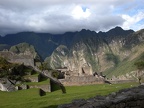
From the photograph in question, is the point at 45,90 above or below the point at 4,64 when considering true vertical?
below

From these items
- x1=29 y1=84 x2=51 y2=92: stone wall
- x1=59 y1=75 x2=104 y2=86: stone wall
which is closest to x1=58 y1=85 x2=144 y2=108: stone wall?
x1=29 y1=84 x2=51 y2=92: stone wall

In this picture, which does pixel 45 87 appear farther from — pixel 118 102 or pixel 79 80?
pixel 118 102

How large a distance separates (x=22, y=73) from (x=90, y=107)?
43.5m

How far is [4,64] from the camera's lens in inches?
2058

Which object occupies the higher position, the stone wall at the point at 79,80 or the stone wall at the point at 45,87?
the stone wall at the point at 79,80

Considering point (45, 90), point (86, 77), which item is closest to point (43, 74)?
point (86, 77)

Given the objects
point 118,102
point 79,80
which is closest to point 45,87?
point 79,80

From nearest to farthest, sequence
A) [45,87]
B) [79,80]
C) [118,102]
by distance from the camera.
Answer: [118,102]
[45,87]
[79,80]

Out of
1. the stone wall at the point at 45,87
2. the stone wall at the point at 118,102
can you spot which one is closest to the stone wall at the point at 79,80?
the stone wall at the point at 45,87

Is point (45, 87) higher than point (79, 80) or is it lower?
lower

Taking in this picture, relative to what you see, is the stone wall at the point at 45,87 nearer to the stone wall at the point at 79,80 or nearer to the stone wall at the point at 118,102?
the stone wall at the point at 79,80

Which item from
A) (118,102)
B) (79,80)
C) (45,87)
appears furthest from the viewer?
(79,80)

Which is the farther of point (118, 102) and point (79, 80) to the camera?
point (79, 80)

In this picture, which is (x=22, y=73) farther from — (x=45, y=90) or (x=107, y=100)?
(x=107, y=100)
